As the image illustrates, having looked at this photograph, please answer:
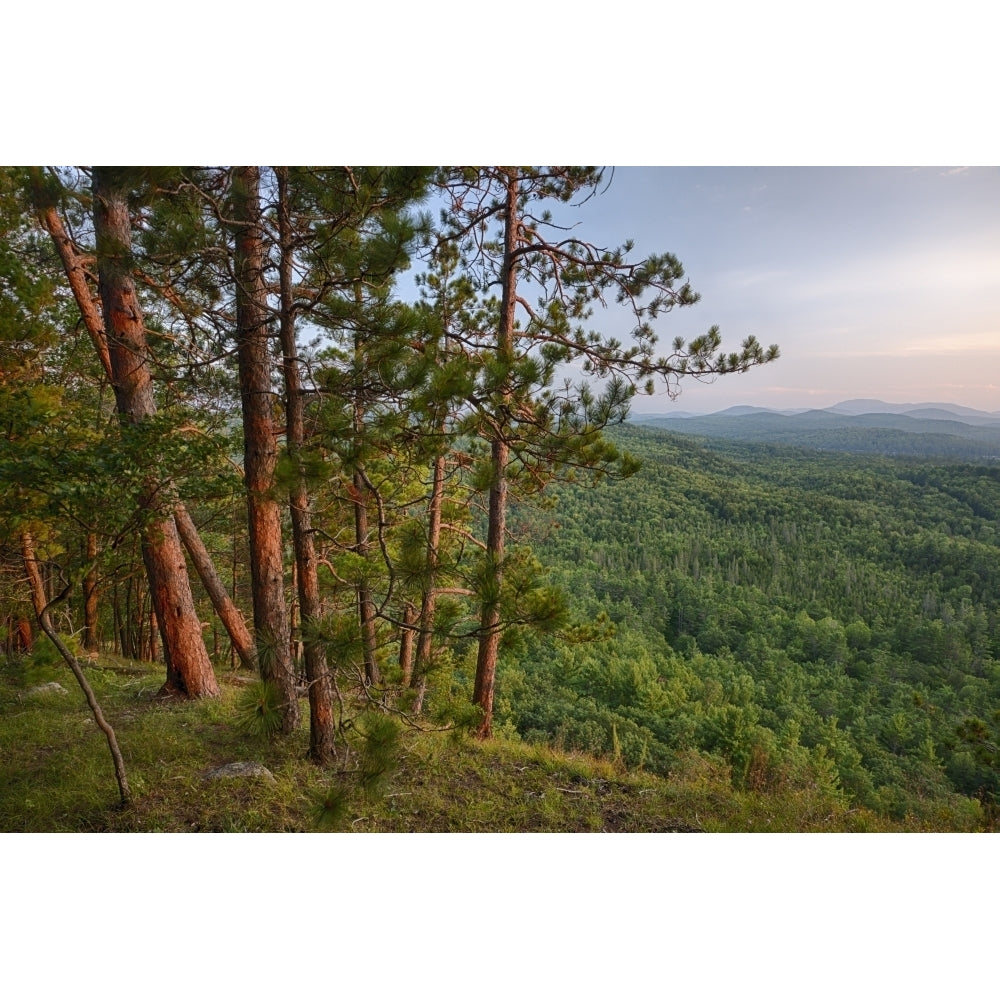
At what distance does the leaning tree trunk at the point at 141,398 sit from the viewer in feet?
5.74

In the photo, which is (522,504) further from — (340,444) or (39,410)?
(39,410)

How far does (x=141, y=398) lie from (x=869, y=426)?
19.0ft

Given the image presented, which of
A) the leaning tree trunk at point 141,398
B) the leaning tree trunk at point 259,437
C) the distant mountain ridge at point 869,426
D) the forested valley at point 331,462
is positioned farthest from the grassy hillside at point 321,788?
the distant mountain ridge at point 869,426

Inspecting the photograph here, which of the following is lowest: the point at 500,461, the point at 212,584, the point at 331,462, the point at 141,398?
the point at 212,584

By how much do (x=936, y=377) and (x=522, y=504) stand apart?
2.78 m

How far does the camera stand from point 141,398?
232cm

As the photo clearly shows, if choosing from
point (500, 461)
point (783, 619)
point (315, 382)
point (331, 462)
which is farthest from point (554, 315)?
point (783, 619)

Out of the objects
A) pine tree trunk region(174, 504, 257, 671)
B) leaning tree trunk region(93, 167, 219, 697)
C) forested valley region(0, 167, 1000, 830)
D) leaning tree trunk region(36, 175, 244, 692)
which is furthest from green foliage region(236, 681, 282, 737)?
pine tree trunk region(174, 504, 257, 671)

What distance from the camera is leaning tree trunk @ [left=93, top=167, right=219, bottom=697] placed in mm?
1750

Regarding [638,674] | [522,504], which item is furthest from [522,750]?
[638,674]

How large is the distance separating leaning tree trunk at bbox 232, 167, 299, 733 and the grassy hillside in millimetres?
377

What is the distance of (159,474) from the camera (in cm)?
166

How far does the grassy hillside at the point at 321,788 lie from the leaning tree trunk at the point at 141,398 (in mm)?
275

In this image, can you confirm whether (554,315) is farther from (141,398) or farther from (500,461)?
(141,398)
